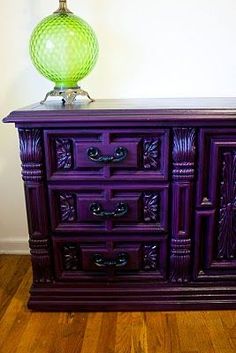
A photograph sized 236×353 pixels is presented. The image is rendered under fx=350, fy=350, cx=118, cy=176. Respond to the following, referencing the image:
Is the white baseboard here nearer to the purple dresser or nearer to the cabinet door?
the purple dresser

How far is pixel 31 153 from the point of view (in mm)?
1143

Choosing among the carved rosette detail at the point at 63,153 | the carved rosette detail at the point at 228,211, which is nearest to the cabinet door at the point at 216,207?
the carved rosette detail at the point at 228,211

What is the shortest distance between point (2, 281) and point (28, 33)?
1073 mm

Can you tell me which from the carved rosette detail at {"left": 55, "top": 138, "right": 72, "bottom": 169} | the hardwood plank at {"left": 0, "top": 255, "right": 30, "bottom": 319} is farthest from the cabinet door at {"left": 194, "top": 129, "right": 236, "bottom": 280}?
the hardwood plank at {"left": 0, "top": 255, "right": 30, "bottom": 319}

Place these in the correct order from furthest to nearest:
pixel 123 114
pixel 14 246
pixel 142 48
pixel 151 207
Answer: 1. pixel 14 246
2. pixel 142 48
3. pixel 151 207
4. pixel 123 114

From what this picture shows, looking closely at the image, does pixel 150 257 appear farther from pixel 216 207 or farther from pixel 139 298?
pixel 216 207

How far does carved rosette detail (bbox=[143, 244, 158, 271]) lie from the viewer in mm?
1252

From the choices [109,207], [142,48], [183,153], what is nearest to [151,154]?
[183,153]

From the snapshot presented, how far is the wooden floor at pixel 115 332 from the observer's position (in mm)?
1141

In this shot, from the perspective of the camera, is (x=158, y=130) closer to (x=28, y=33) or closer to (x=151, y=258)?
(x=151, y=258)

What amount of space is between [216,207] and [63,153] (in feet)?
1.81

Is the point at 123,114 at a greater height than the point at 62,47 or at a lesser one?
lesser

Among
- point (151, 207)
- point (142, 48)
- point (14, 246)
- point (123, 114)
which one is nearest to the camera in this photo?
point (123, 114)

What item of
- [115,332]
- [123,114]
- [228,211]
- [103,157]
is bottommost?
[115,332]
